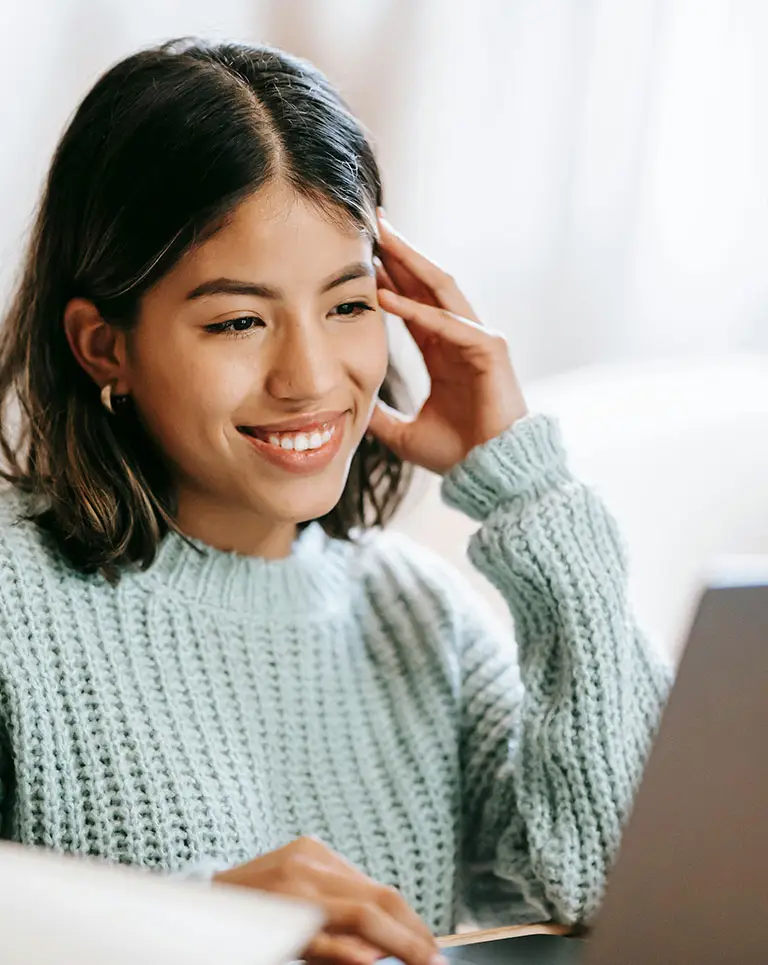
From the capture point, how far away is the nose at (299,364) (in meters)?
1.04

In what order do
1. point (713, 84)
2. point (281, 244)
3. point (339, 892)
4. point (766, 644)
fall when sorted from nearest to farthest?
point (766, 644) → point (339, 892) → point (281, 244) → point (713, 84)

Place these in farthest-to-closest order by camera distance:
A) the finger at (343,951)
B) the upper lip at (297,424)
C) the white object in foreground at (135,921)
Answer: the upper lip at (297,424), the finger at (343,951), the white object in foreground at (135,921)

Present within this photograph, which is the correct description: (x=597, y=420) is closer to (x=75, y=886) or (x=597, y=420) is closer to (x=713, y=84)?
(x=713, y=84)

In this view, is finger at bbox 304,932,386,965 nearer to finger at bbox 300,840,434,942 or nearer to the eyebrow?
finger at bbox 300,840,434,942

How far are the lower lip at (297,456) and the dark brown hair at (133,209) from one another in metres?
0.13

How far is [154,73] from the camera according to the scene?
41.7 inches

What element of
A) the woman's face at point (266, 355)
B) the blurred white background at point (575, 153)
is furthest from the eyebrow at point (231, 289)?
the blurred white background at point (575, 153)

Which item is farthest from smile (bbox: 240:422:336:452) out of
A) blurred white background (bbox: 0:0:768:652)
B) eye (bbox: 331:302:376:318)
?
blurred white background (bbox: 0:0:768:652)

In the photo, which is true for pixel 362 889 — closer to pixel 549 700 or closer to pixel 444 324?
pixel 549 700

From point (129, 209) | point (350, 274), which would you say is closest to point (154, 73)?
point (129, 209)

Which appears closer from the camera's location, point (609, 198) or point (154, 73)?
point (154, 73)

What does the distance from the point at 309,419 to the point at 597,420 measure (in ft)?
1.68

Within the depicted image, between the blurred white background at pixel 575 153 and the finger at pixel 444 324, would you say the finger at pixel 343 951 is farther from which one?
the blurred white background at pixel 575 153

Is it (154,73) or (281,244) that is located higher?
(154,73)
